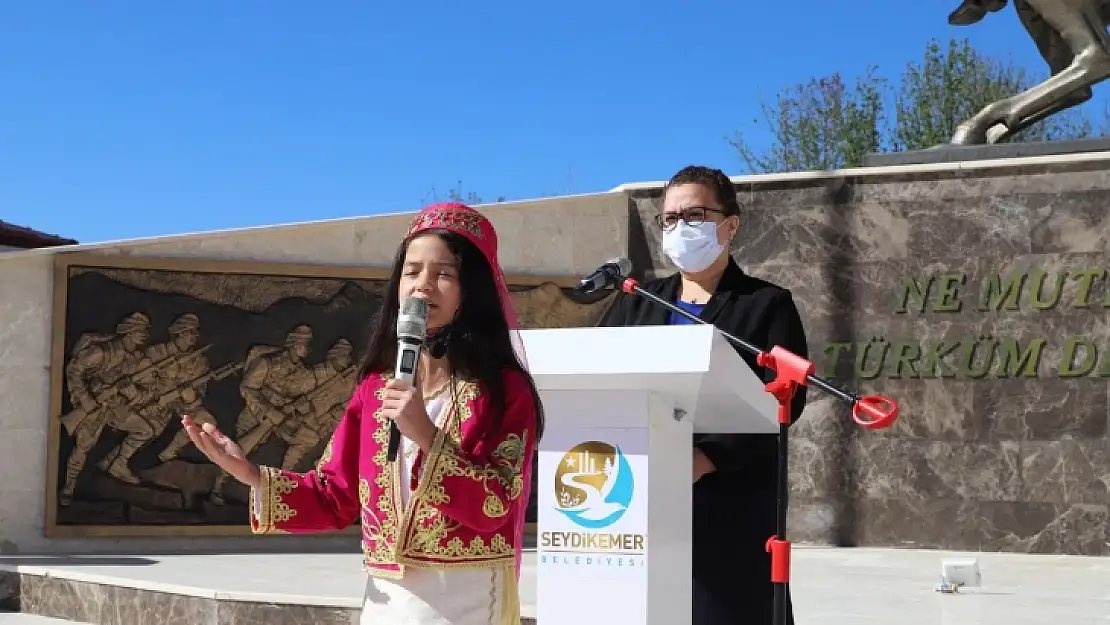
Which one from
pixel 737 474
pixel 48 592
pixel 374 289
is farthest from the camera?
pixel 374 289

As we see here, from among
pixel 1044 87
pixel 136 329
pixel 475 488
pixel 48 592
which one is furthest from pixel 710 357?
pixel 1044 87

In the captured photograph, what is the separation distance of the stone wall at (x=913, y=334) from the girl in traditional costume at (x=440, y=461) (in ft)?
28.3

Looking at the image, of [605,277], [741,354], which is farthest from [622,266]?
[741,354]

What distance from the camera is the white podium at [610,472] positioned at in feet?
8.59

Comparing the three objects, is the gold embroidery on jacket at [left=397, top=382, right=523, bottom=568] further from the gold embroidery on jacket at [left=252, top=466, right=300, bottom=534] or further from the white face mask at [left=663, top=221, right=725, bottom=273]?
the white face mask at [left=663, top=221, right=725, bottom=273]

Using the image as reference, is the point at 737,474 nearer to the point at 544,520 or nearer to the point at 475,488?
the point at 544,520

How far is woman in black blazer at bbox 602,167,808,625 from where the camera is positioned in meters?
3.20

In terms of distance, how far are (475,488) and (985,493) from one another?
939 centimetres

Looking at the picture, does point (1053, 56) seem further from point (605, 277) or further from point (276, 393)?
point (605, 277)

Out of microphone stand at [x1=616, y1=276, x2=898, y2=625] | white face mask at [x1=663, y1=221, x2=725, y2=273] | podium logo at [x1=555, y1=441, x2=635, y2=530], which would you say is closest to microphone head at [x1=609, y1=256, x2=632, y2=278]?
white face mask at [x1=663, y1=221, x2=725, y2=273]

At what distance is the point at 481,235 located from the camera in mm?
2656

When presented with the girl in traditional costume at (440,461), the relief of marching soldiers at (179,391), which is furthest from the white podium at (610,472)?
the relief of marching soldiers at (179,391)

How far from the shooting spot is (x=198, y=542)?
435 inches

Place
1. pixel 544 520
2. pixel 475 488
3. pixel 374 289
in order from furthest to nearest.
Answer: pixel 374 289
pixel 544 520
pixel 475 488
